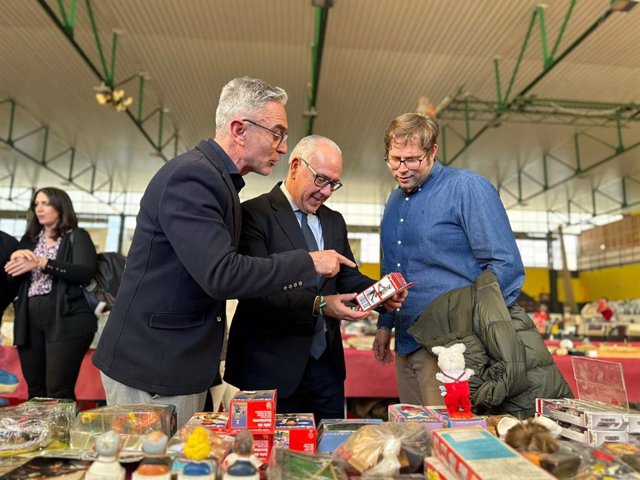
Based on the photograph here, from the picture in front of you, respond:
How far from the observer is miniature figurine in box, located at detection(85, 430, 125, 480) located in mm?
909

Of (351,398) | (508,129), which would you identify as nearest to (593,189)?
(508,129)

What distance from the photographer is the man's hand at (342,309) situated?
1814 millimetres

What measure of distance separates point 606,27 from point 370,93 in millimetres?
4569

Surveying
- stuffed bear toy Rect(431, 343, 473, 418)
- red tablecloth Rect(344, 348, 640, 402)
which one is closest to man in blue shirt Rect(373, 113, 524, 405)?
stuffed bear toy Rect(431, 343, 473, 418)

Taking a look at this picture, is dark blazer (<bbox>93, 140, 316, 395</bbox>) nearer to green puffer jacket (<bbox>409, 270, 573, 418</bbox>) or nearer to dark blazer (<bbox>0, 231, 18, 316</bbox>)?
green puffer jacket (<bbox>409, 270, 573, 418</bbox>)

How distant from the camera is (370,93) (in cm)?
1091

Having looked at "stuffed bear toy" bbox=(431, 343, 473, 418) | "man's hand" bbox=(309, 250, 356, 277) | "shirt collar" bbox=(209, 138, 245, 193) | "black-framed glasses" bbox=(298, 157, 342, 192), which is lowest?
"stuffed bear toy" bbox=(431, 343, 473, 418)

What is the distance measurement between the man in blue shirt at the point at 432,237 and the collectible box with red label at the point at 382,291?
317 mm

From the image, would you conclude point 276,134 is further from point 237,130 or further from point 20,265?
point 20,265

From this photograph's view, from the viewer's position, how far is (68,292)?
10.1 ft

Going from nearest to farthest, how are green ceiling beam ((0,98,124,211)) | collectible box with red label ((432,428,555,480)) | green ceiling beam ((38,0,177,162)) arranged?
collectible box with red label ((432,428,555,480))
green ceiling beam ((38,0,177,162))
green ceiling beam ((0,98,124,211))

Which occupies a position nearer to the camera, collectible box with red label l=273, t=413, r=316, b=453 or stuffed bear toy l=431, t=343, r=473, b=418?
collectible box with red label l=273, t=413, r=316, b=453

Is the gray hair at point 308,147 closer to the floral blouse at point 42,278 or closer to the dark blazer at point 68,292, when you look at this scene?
the dark blazer at point 68,292

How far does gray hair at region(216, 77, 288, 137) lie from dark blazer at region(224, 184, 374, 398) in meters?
0.44
